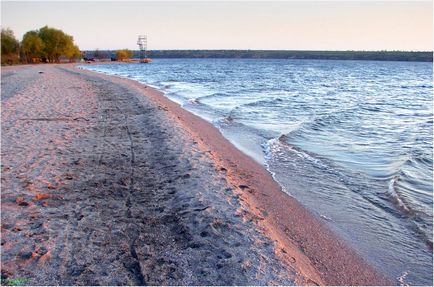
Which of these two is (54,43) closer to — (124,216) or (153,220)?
(124,216)

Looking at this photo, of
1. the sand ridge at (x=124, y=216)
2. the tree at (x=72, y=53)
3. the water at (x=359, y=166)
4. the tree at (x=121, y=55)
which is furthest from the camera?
the tree at (x=121, y=55)

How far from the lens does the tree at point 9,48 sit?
66569mm

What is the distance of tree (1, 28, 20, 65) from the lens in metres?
66.6

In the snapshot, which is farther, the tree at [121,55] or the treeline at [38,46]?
the tree at [121,55]

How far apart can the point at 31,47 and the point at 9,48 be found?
998cm

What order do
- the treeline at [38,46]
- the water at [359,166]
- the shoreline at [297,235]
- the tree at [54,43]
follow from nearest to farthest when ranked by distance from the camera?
the shoreline at [297,235]
the water at [359,166]
the treeline at [38,46]
the tree at [54,43]

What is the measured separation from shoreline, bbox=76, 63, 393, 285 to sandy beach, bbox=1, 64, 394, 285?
26mm

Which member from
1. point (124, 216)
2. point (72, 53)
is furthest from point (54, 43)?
point (124, 216)

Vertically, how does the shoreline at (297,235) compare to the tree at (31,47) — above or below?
below

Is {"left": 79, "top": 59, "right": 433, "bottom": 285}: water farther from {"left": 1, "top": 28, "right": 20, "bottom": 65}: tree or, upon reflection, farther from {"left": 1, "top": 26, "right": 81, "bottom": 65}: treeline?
{"left": 1, "top": 26, "right": 81, "bottom": 65}: treeline

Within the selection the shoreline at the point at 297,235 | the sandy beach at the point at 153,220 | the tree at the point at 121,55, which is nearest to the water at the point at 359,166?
the shoreline at the point at 297,235

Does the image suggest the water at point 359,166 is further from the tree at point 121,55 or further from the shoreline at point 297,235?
the tree at point 121,55

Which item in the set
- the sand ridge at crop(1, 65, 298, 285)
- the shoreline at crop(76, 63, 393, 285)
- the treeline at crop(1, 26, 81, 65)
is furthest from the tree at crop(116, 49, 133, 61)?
the shoreline at crop(76, 63, 393, 285)

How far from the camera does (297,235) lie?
5902 mm
